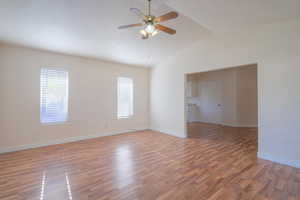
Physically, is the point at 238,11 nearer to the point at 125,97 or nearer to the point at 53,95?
the point at 125,97

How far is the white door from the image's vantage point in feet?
23.5

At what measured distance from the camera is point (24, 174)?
95.5 inches

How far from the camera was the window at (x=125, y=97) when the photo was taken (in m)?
5.32

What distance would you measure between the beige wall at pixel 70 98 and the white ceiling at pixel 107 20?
45cm

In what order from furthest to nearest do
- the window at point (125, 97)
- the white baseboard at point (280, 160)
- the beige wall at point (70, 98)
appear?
the window at point (125, 97)
the beige wall at point (70, 98)
the white baseboard at point (280, 160)

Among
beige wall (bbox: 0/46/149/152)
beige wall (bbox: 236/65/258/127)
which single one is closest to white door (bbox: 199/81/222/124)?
beige wall (bbox: 236/65/258/127)

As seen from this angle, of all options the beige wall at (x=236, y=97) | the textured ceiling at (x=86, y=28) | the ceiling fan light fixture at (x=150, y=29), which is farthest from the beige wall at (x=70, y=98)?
the beige wall at (x=236, y=97)

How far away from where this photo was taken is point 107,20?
2.90 metres

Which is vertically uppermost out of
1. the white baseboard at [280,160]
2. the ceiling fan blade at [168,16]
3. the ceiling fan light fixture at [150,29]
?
the ceiling fan blade at [168,16]

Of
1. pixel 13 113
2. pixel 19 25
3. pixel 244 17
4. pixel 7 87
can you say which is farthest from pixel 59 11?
pixel 244 17

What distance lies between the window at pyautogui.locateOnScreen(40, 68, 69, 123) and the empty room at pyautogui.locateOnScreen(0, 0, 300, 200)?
3cm

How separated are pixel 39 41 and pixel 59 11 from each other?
51.1 inches

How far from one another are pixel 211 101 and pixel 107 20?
6.28 meters

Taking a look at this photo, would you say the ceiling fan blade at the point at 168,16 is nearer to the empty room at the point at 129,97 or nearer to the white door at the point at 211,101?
the empty room at the point at 129,97
